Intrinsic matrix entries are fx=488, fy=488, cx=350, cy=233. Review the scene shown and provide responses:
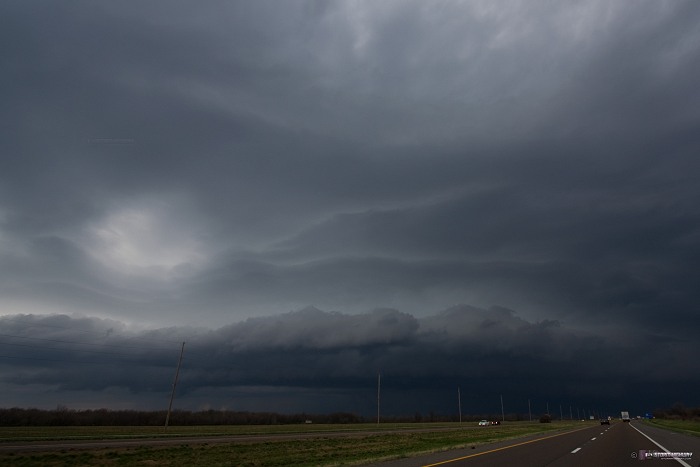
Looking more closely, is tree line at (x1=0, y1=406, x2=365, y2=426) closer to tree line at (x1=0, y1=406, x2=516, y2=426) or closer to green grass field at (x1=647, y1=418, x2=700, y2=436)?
tree line at (x1=0, y1=406, x2=516, y2=426)

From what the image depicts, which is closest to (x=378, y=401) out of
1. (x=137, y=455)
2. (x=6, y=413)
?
(x=6, y=413)

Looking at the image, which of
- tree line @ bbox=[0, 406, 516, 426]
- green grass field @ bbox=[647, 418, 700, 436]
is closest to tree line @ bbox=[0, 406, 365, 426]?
tree line @ bbox=[0, 406, 516, 426]

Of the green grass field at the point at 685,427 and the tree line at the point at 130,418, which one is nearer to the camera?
the green grass field at the point at 685,427

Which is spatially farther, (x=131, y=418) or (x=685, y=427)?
(x=131, y=418)

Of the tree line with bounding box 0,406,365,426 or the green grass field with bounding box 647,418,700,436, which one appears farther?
the tree line with bounding box 0,406,365,426

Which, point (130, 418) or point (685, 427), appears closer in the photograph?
point (685, 427)

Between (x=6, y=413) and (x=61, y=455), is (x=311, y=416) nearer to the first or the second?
(x=6, y=413)

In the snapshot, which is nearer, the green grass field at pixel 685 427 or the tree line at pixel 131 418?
the green grass field at pixel 685 427

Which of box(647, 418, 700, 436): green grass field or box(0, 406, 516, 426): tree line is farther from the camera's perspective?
box(0, 406, 516, 426): tree line

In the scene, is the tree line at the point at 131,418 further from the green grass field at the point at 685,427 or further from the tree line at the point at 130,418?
the green grass field at the point at 685,427

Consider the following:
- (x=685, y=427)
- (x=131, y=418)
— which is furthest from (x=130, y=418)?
(x=685, y=427)

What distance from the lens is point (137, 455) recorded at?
99.2ft

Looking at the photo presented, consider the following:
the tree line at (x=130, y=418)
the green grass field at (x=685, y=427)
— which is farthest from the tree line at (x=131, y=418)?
the green grass field at (x=685, y=427)

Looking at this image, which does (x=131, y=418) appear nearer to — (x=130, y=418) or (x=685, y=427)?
(x=130, y=418)
